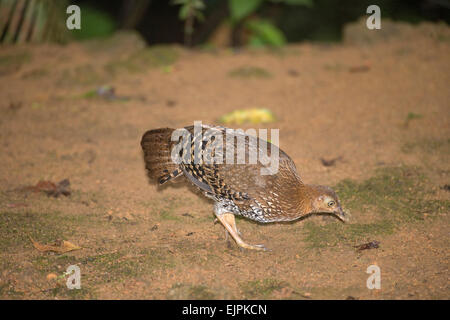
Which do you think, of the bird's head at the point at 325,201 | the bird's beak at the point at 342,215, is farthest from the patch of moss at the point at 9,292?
the bird's beak at the point at 342,215

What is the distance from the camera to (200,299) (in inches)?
139

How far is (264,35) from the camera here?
10.1 m

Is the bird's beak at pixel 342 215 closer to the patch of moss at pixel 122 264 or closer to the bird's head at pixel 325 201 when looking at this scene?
the bird's head at pixel 325 201

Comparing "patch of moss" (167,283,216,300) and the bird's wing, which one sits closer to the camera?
"patch of moss" (167,283,216,300)

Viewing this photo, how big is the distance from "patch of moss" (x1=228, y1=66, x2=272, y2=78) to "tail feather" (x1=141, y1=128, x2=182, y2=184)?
4.14 meters

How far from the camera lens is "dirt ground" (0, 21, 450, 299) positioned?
12.4 feet

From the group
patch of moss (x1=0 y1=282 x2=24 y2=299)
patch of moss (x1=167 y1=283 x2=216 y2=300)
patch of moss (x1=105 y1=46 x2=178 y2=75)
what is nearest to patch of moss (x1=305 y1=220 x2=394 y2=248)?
patch of moss (x1=167 y1=283 x2=216 y2=300)

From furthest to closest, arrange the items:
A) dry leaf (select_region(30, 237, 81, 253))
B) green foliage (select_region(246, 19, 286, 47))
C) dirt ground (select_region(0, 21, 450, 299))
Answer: green foliage (select_region(246, 19, 286, 47)), dry leaf (select_region(30, 237, 81, 253)), dirt ground (select_region(0, 21, 450, 299))

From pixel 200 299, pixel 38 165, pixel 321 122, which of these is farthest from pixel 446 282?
pixel 38 165

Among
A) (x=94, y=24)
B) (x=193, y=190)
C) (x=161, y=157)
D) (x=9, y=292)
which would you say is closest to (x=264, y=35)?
(x=94, y=24)

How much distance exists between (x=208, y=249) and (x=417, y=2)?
8.69m

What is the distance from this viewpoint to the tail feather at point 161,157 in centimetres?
466

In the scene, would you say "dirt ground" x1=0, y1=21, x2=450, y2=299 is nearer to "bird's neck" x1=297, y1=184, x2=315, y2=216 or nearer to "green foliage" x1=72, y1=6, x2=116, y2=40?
"bird's neck" x1=297, y1=184, x2=315, y2=216

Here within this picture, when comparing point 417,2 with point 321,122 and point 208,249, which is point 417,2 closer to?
point 321,122
